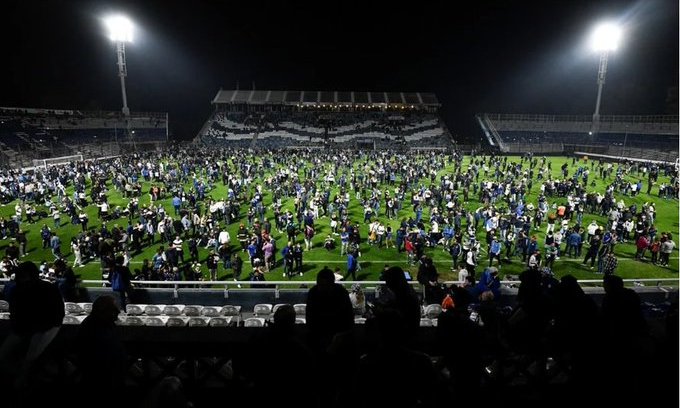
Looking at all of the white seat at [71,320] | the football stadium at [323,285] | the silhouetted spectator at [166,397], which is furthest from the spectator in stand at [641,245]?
the white seat at [71,320]

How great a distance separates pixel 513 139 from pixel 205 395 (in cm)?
6844

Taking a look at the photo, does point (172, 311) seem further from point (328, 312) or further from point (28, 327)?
point (328, 312)

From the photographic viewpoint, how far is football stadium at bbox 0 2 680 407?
2.90 metres

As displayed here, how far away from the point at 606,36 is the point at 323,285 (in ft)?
218

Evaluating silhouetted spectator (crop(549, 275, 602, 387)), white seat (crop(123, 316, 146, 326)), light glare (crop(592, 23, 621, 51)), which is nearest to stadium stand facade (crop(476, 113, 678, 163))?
light glare (crop(592, 23, 621, 51))

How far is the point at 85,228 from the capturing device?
19562 millimetres

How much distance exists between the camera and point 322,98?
77125 mm

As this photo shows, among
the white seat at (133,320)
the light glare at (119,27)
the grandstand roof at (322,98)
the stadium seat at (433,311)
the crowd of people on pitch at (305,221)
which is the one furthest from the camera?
the grandstand roof at (322,98)

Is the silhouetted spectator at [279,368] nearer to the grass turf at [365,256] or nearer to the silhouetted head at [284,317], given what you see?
the silhouetted head at [284,317]

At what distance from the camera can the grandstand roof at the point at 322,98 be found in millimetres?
74875

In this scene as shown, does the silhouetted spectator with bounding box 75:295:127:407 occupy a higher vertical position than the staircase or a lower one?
lower

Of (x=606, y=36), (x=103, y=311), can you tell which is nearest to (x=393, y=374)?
(x=103, y=311)

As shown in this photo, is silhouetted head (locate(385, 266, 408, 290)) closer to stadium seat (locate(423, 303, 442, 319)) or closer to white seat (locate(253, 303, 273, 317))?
stadium seat (locate(423, 303, 442, 319))

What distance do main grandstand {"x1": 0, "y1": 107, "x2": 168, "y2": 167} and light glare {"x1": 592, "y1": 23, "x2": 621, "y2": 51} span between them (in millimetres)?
63185
